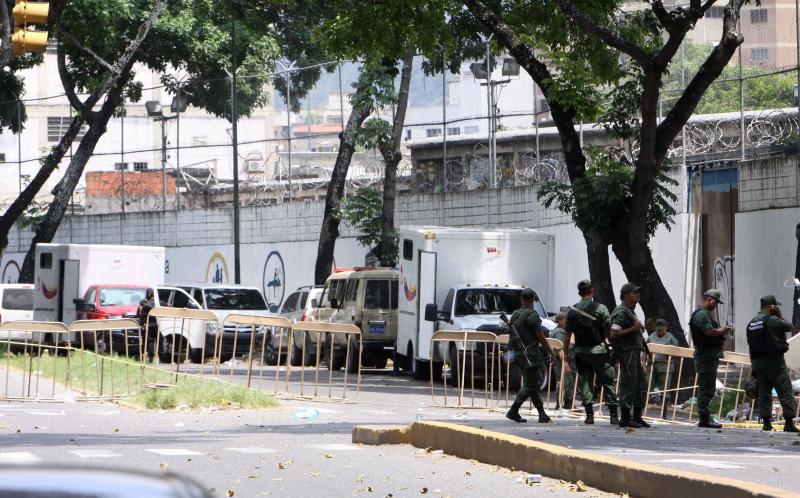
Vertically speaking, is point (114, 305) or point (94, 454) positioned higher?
point (114, 305)

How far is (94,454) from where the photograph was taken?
1208 cm

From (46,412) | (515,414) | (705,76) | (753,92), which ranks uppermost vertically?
(753,92)

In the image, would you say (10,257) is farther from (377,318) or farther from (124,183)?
(377,318)

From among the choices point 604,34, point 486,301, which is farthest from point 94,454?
point 486,301

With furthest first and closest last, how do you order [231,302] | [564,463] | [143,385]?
1. [231,302]
2. [143,385]
3. [564,463]

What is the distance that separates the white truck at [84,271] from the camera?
33.6 meters

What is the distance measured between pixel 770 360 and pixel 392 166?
16.1m

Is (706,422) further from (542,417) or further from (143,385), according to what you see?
(143,385)

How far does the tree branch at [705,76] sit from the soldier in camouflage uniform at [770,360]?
4415mm

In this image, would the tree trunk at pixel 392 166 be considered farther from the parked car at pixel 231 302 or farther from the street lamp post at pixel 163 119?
the street lamp post at pixel 163 119

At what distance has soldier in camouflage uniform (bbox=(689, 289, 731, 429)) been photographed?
1570 centimetres

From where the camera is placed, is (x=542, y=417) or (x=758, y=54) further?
(x=758, y=54)

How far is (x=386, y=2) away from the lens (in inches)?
869

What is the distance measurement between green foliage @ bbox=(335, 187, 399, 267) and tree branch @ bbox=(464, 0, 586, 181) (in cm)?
1164
